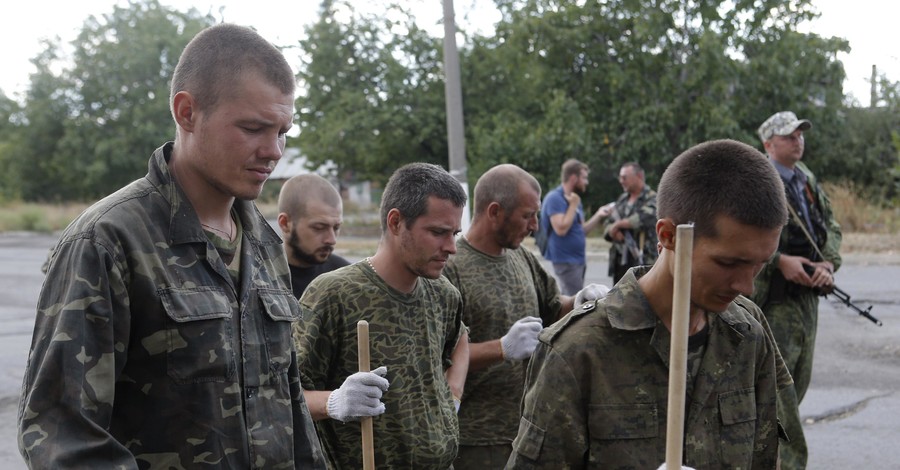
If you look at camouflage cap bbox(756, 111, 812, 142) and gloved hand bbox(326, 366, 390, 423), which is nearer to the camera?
gloved hand bbox(326, 366, 390, 423)

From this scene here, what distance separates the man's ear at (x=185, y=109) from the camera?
2.01 m

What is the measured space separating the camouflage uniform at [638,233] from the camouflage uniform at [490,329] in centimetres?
421

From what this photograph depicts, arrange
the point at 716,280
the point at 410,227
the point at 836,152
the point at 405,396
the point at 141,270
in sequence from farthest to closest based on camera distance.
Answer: the point at 836,152 → the point at 410,227 → the point at 405,396 → the point at 716,280 → the point at 141,270

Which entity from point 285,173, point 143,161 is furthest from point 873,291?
point 285,173

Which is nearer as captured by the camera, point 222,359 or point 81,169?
point 222,359

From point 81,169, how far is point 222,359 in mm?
40444

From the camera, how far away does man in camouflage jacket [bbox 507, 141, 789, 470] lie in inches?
85.9

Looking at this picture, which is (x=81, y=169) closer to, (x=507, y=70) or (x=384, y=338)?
(x=507, y=70)

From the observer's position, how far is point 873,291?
38.1 ft

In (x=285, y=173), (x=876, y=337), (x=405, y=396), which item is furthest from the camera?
(x=285, y=173)

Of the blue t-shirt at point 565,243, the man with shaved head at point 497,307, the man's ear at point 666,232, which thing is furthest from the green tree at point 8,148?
the man's ear at point 666,232

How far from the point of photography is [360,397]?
2.79 meters

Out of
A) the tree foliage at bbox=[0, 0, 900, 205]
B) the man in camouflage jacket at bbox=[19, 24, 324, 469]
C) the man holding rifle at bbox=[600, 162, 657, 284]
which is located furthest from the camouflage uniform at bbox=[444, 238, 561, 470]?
the tree foliage at bbox=[0, 0, 900, 205]

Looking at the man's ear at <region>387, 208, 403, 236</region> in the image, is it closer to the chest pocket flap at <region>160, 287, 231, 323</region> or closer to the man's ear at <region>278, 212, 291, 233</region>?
the man's ear at <region>278, 212, 291, 233</region>
